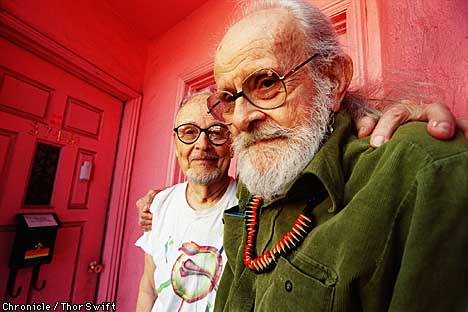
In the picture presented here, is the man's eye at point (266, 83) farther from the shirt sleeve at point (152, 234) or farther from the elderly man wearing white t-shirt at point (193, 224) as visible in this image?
the shirt sleeve at point (152, 234)

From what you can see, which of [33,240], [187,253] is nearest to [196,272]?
[187,253]

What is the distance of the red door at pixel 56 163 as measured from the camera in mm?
1158

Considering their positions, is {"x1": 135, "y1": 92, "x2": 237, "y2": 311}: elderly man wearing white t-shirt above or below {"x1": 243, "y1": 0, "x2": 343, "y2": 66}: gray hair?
below

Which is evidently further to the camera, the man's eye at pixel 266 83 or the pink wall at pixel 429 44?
the pink wall at pixel 429 44

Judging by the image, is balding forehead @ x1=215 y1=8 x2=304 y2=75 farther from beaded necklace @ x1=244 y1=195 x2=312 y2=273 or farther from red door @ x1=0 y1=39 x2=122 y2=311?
red door @ x1=0 y1=39 x2=122 y2=311

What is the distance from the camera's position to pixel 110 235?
159cm

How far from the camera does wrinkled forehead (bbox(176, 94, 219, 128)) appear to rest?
0.87 meters

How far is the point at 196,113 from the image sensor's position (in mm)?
889

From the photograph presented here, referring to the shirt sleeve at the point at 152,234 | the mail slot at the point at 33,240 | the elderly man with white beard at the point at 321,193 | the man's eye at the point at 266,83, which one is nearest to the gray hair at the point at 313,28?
the elderly man with white beard at the point at 321,193

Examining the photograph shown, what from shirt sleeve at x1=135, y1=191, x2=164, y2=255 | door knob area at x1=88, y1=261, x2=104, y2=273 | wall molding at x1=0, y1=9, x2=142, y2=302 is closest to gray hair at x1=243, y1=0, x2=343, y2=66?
shirt sleeve at x1=135, y1=191, x2=164, y2=255

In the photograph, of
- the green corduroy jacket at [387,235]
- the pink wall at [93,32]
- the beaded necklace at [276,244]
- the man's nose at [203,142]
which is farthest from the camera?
the pink wall at [93,32]

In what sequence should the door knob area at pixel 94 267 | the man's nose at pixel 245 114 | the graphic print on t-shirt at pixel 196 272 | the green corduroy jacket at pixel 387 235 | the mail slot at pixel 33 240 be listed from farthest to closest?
the door knob area at pixel 94 267 < the mail slot at pixel 33 240 < the graphic print on t-shirt at pixel 196 272 < the man's nose at pixel 245 114 < the green corduroy jacket at pixel 387 235

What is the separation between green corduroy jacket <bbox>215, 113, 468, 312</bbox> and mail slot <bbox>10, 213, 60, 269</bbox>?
1.39 metres

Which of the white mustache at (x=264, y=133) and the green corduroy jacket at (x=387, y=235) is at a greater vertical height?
the white mustache at (x=264, y=133)
